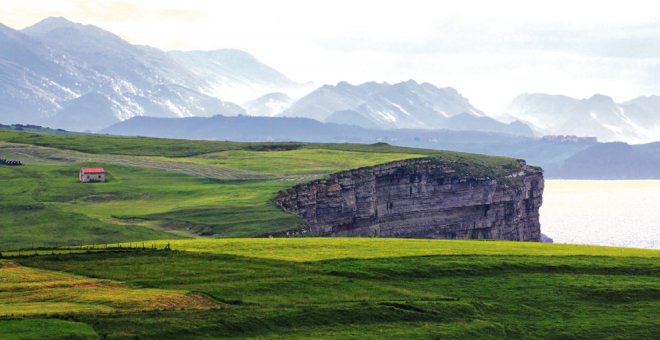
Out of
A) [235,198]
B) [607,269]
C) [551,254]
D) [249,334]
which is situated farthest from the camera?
[235,198]

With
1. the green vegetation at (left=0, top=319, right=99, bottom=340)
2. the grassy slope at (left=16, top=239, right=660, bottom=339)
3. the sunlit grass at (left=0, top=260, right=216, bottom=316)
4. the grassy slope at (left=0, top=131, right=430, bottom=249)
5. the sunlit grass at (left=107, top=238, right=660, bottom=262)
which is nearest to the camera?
the green vegetation at (left=0, top=319, right=99, bottom=340)

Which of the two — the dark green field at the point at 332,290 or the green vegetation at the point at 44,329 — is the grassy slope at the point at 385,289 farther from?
the green vegetation at the point at 44,329

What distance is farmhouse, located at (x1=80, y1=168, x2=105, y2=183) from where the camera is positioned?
197125 mm

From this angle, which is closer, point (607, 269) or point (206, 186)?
point (607, 269)

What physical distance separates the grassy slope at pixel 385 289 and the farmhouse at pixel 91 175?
91.2 metres

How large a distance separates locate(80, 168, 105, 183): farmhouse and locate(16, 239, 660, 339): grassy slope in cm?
9125

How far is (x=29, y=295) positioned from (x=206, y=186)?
117089 mm

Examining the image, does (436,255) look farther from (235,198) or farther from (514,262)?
(235,198)

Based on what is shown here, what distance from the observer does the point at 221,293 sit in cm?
8194

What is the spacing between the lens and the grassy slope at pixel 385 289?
75812 millimetres

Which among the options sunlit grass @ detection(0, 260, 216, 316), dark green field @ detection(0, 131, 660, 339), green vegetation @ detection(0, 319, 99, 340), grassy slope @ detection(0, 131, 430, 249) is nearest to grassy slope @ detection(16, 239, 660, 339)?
dark green field @ detection(0, 131, 660, 339)

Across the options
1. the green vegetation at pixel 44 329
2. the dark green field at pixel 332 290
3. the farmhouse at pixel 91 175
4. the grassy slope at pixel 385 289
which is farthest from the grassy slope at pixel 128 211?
the green vegetation at pixel 44 329

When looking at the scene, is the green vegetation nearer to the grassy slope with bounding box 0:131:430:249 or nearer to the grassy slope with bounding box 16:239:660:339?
the grassy slope with bounding box 16:239:660:339

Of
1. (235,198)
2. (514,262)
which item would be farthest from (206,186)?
(514,262)
